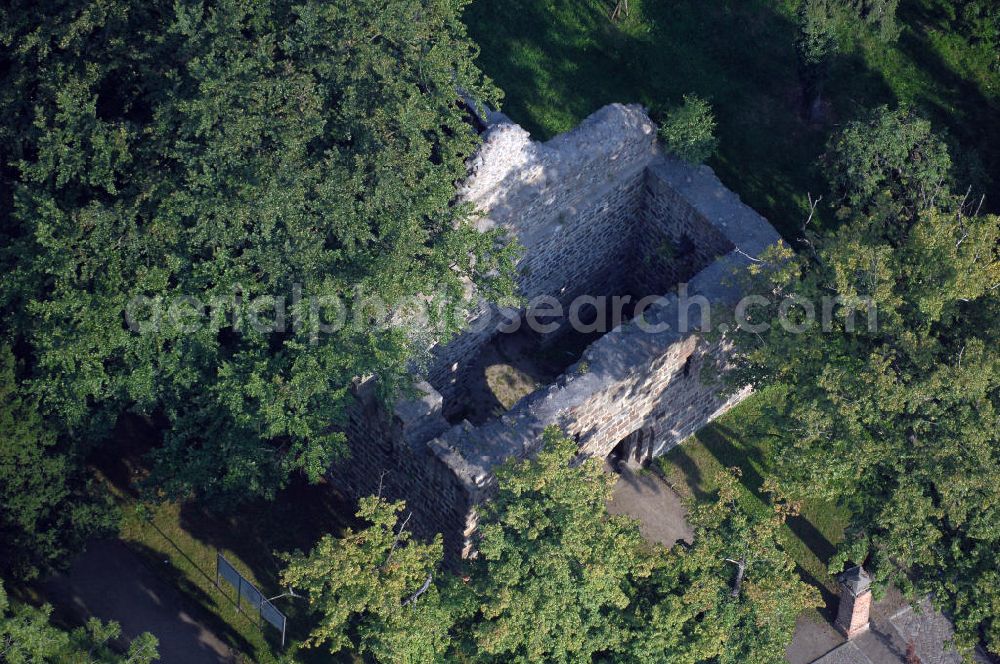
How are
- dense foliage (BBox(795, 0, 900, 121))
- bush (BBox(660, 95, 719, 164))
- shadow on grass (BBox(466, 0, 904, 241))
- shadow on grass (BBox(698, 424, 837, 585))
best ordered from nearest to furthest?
shadow on grass (BBox(698, 424, 837, 585))
bush (BBox(660, 95, 719, 164))
dense foliage (BBox(795, 0, 900, 121))
shadow on grass (BBox(466, 0, 904, 241))

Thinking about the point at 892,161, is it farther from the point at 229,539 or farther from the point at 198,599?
the point at 198,599

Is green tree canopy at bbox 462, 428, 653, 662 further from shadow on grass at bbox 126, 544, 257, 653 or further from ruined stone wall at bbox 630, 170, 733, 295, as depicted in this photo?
ruined stone wall at bbox 630, 170, 733, 295

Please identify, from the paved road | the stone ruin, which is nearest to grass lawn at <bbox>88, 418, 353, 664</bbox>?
the paved road

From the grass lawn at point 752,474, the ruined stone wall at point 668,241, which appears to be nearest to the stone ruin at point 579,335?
the ruined stone wall at point 668,241

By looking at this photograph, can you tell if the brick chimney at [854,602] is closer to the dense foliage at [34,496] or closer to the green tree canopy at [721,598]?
the green tree canopy at [721,598]

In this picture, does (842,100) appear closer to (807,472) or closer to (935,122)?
(935,122)

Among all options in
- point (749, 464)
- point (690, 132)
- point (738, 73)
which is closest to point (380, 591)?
point (749, 464)
